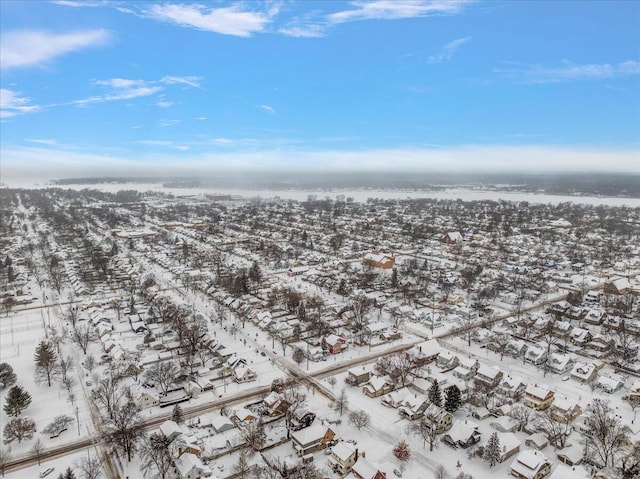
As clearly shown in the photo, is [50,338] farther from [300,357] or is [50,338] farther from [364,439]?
[364,439]

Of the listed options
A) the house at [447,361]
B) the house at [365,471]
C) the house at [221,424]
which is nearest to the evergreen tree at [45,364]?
the house at [221,424]

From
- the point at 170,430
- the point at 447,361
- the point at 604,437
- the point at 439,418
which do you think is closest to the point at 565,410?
the point at 604,437

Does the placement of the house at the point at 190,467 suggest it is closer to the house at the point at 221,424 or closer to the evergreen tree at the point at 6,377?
the house at the point at 221,424

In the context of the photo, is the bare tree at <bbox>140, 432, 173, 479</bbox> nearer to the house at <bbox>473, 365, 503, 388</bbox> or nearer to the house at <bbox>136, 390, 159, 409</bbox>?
the house at <bbox>136, 390, 159, 409</bbox>

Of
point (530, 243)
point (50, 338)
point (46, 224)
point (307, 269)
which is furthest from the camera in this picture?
point (46, 224)

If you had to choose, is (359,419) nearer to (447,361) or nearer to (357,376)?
(357,376)

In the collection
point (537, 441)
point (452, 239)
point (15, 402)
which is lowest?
point (537, 441)

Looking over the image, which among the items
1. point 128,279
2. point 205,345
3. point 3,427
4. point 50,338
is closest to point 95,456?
point 3,427
